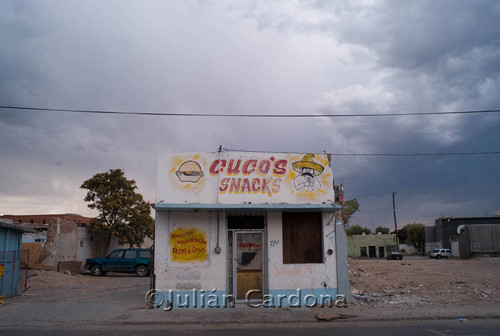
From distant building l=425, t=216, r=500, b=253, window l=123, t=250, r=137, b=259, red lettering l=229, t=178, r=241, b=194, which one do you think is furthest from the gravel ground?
distant building l=425, t=216, r=500, b=253

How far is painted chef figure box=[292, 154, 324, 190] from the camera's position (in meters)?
13.5

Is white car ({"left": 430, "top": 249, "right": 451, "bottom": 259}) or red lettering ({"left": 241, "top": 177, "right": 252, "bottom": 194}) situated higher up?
red lettering ({"left": 241, "top": 177, "right": 252, "bottom": 194})

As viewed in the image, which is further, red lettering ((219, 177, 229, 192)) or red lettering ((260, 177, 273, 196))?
red lettering ((260, 177, 273, 196))

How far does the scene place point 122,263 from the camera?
2630cm

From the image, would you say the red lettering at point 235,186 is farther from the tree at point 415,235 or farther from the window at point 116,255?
the tree at point 415,235

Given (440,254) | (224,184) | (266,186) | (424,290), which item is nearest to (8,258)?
(224,184)

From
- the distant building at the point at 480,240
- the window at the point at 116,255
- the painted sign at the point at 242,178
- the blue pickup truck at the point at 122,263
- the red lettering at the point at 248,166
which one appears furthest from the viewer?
the distant building at the point at 480,240

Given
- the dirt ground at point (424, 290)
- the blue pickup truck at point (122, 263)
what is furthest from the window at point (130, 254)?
the dirt ground at point (424, 290)

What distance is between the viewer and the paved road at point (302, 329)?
909 cm

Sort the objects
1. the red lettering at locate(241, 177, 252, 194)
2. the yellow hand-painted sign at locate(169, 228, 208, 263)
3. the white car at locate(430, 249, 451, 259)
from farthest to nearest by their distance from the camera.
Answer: the white car at locate(430, 249, 451, 259) < the red lettering at locate(241, 177, 252, 194) < the yellow hand-painted sign at locate(169, 228, 208, 263)

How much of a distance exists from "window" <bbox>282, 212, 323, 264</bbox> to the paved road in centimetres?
283

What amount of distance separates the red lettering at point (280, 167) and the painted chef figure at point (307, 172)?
0.31 m

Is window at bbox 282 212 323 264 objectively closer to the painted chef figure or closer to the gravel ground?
the painted chef figure

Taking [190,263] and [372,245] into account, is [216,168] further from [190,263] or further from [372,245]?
[372,245]
